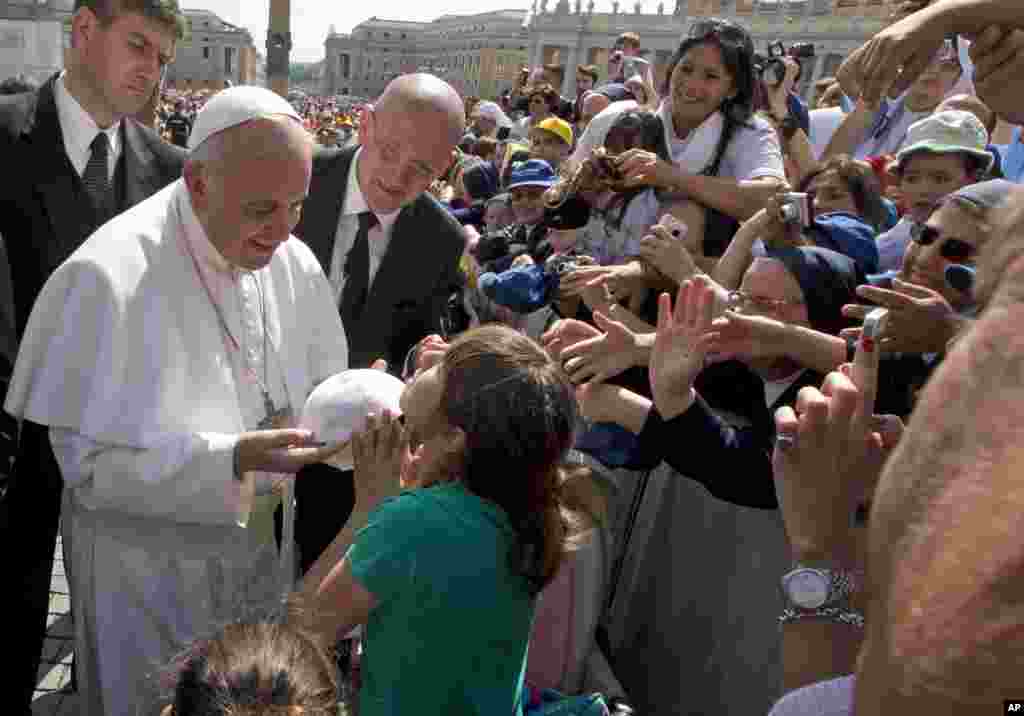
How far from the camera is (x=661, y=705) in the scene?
2.46 meters

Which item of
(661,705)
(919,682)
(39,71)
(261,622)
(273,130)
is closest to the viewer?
(919,682)

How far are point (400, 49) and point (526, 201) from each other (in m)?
130

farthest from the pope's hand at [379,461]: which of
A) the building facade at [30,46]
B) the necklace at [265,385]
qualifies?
the building facade at [30,46]

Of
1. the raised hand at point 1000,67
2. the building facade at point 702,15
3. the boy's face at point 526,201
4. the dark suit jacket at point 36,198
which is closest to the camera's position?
the raised hand at point 1000,67

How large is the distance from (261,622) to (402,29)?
135 m

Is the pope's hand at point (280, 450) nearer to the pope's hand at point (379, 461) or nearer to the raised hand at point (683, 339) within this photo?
the pope's hand at point (379, 461)

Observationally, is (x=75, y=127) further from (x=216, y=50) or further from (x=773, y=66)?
(x=216, y=50)

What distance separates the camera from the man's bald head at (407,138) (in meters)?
2.87

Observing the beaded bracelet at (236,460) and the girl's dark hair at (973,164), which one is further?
the girl's dark hair at (973,164)

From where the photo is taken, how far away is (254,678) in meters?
1.24

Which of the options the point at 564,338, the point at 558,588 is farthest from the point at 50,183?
the point at 558,588

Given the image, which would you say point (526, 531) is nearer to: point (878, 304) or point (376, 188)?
point (878, 304)

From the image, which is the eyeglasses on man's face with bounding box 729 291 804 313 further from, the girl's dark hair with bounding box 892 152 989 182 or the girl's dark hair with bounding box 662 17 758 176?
the girl's dark hair with bounding box 892 152 989 182

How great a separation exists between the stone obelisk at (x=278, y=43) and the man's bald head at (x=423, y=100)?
65.2ft
